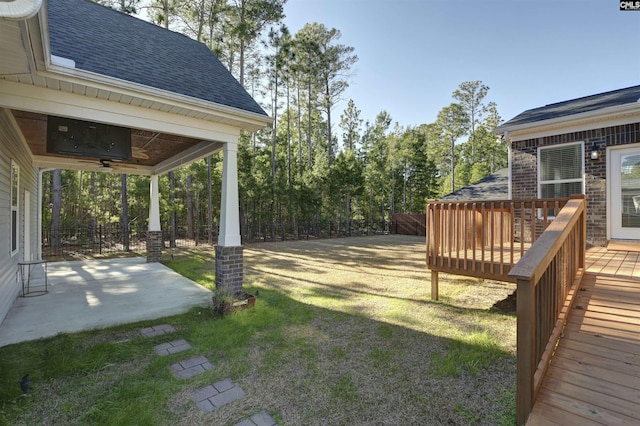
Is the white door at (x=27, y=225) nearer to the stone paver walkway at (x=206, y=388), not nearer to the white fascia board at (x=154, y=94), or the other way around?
the white fascia board at (x=154, y=94)

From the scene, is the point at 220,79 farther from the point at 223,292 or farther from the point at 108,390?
the point at 108,390

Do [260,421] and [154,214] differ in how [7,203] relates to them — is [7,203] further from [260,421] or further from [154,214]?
[260,421]

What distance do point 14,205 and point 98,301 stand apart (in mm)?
2369

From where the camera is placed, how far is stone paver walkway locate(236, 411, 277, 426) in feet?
6.78

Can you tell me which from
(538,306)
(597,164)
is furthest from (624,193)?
(538,306)

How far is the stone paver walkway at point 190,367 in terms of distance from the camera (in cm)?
274

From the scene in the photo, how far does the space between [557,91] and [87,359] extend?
18.6m

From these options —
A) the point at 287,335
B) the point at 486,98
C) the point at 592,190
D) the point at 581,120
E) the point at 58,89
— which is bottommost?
the point at 287,335

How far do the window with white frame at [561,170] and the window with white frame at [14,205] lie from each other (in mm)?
10412

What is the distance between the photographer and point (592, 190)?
5852 mm

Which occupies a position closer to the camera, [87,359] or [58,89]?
[87,359]

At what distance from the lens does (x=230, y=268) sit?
4.63 metres

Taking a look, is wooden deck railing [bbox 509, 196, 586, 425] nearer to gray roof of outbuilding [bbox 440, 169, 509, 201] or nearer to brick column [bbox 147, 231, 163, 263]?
gray roof of outbuilding [bbox 440, 169, 509, 201]

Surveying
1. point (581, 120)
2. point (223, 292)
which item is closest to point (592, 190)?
point (581, 120)
